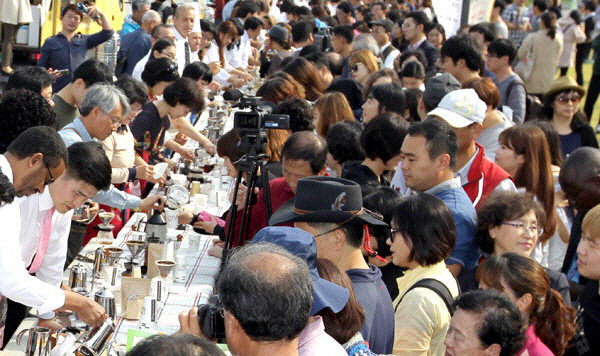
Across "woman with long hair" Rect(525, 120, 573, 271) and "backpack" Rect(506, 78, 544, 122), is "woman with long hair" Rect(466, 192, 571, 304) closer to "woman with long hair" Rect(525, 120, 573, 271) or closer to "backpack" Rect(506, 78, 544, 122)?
"woman with long hair" Rect(525, 120, 573, 271)

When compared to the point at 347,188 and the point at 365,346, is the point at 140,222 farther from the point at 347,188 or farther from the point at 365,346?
the point at 365,346

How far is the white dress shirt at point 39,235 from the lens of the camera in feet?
13.5

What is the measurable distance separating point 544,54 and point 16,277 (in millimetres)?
10428

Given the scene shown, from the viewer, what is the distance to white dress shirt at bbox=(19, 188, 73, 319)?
4.11 m

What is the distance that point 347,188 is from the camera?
347 centimetres

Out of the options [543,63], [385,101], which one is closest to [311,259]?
[385,101]

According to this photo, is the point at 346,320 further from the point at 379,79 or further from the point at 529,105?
the point at 529,105

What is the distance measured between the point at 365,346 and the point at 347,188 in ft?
2.67

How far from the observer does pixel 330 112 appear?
6.59m

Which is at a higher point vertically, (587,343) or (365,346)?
(365,346)

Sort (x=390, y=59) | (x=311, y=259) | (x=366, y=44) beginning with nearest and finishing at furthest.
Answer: (x=311, y=259)
(x=366, y=44)
(x=390, y=59)

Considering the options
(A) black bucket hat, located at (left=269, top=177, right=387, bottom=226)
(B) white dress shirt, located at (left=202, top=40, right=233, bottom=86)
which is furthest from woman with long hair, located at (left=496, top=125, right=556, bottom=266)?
(B) white dress shirt, located at (left=202, top=40, right=233, bottom=86)

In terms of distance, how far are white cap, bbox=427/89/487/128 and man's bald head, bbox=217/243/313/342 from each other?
2.93 meters

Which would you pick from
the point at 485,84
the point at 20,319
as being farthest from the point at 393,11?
the point at 20,319
